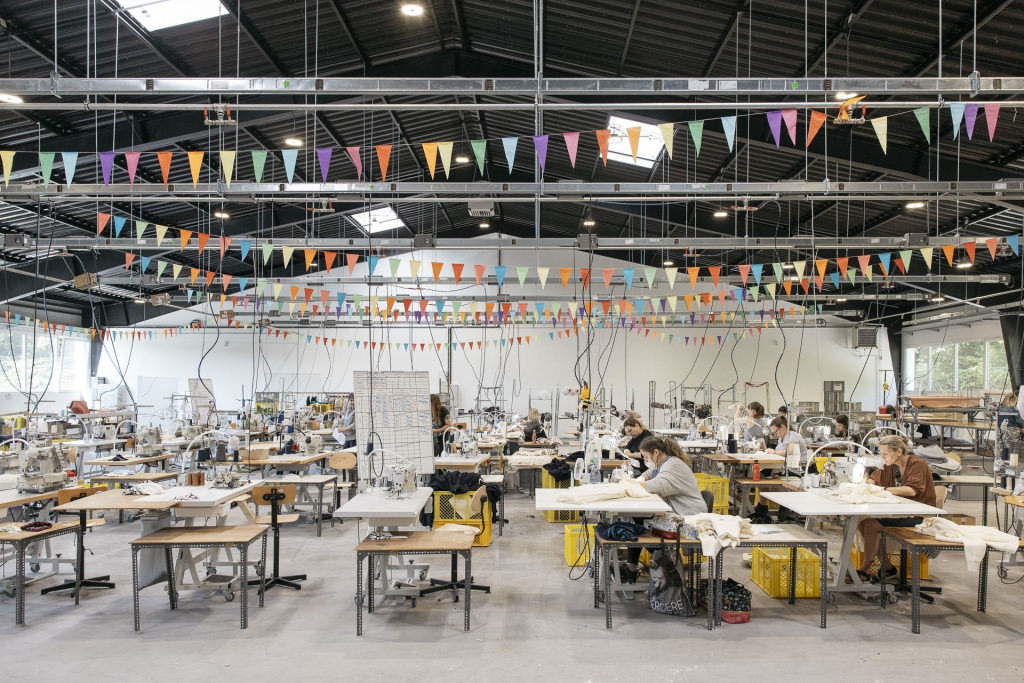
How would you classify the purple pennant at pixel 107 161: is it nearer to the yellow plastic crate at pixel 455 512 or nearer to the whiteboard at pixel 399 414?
the whiteboard at pixel 399 414

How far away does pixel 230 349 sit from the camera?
19.5 m

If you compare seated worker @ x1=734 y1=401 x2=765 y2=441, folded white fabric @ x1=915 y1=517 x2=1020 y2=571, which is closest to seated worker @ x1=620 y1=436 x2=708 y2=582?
folded white fabric @ x1=915 y1=517 x2=1020 y2=571

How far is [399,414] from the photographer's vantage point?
22.6 feet

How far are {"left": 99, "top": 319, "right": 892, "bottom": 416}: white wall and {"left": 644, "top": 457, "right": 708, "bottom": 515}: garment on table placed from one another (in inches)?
501


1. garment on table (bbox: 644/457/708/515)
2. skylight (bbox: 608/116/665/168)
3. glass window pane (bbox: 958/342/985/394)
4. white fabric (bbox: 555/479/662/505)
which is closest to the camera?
white fabric (bbox: 555/479/662/505)

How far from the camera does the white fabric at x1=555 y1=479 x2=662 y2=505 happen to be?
4754 millimetres

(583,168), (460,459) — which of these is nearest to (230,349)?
(583,168)

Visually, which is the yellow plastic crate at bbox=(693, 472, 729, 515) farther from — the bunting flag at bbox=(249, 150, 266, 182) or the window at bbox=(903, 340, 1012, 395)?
the window at bbox=(903, 340, 1012, 395)

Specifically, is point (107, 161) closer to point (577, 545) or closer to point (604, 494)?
point (604, 494)

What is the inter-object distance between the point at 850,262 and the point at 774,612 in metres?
9.76

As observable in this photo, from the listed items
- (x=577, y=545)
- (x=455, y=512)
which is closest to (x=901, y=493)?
(x=577, y=545)

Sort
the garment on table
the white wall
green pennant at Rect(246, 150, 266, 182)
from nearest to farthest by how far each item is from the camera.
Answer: the garment on table → green pennant at Rect(246, 150, 266, 182) → the white wall

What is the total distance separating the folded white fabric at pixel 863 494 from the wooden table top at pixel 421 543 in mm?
2726

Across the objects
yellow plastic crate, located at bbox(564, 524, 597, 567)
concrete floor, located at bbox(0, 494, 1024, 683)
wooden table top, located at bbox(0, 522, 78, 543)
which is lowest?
concrete floor, located at bbox(0, 494, 1024, 683)
